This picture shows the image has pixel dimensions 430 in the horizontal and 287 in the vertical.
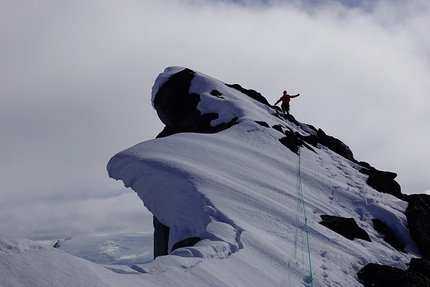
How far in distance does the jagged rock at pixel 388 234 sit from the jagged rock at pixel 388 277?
2691mm

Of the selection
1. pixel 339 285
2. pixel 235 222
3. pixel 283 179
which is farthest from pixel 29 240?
pixel 283 179

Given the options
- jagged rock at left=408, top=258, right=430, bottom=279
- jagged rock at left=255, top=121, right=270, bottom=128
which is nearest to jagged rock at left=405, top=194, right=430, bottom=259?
jagged rock at left=408, top=258, right=430, bottom=279

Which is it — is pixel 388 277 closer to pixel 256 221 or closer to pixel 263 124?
pixel 256 221

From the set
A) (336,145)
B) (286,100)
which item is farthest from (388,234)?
(286,100)

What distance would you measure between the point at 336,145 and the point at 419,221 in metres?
10.6

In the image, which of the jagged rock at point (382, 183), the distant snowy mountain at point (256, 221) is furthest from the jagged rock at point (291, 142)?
the jagged rock at point (382, 183)

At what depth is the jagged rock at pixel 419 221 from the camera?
1456cm

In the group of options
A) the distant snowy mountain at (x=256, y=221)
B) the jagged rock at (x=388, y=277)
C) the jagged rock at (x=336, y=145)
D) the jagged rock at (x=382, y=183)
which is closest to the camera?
the distant snowy mountain at (x=256, y=221)

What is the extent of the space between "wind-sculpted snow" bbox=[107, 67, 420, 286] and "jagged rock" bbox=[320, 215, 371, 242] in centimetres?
26

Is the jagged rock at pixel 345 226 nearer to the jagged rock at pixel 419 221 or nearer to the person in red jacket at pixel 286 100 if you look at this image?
the jagged rock at pixel 419 221

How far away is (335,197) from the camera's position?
15.9m

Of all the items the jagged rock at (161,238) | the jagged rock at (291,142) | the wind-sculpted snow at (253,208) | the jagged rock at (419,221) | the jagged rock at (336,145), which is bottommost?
the jagged rock at (161,238)

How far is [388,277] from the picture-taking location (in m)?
11.0

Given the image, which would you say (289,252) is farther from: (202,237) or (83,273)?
(83,273)
